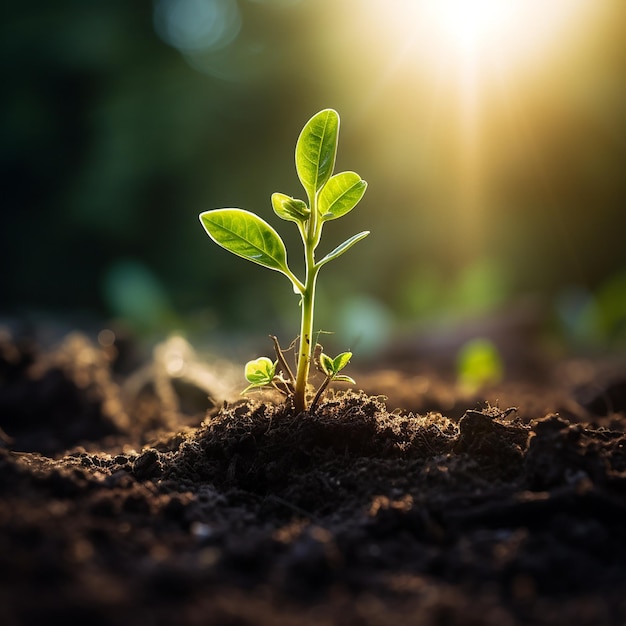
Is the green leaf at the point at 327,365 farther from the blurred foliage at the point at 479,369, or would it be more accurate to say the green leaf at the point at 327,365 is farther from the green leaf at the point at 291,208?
the blurred foliage at the point at 479,369

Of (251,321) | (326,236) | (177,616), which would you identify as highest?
(326,236)

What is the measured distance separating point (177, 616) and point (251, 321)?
7.37 meters

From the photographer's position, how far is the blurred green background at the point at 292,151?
766 cm

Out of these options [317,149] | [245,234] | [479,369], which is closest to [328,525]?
[245,234]

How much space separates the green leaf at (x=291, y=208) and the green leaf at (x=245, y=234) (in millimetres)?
54

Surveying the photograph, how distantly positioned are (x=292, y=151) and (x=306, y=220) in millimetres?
6858

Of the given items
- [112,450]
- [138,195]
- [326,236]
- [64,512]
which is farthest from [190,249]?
[64,512]

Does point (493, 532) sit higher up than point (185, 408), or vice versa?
point (185, 408)

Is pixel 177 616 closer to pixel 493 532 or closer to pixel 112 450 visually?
pixel 493 532

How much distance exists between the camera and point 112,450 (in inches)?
86.7

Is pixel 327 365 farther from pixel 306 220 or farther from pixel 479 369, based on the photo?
pixel 479 369

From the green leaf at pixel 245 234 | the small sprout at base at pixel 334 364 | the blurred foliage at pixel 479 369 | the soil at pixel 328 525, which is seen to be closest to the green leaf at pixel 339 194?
the green leaf at pixel 245 234

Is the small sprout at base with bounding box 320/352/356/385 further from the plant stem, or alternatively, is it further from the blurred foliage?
the blurred foliage

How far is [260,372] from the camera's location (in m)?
1.66
